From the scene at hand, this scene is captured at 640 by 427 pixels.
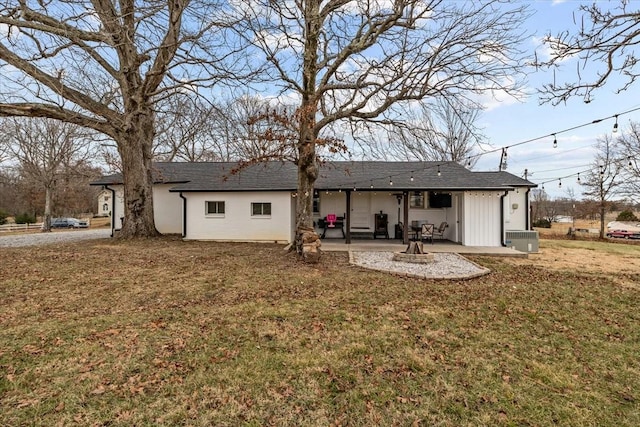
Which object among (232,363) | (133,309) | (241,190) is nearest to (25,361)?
(133,309)

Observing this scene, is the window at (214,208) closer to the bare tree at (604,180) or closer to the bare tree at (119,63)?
the bare tree at (119,63)

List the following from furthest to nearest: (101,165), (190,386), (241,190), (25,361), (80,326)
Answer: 1. (101,165)
2. (241,190)
3. (80,326)
4. (25,361)
5. (190,386)

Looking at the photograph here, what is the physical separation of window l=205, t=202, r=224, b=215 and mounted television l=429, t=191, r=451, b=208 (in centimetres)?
915

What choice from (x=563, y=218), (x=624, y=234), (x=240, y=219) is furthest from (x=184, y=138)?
(x=563, y=218)

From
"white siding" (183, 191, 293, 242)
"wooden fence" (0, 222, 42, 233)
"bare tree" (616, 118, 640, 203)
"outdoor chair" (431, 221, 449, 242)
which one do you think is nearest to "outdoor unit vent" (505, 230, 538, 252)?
"outdoor chair" (431, 221, 449, 242)

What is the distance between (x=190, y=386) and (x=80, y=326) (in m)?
2.44

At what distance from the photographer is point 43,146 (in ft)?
80.0

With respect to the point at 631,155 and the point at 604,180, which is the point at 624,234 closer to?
the point at 604,180

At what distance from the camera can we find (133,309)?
5199mm

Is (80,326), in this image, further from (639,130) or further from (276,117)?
(639,130)

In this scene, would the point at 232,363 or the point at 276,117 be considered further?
the point at 276,117

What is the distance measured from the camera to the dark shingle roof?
12773 millimetres

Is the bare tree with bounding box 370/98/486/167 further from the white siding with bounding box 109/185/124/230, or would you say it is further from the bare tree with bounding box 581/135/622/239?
the bare tree with bounding box 581/135/622/239

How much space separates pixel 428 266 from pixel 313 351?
18.9 ft
